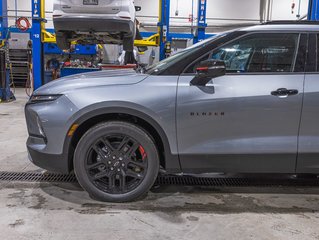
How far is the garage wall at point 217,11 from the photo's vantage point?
59.2 ft

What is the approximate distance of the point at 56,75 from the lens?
12469 millimetres

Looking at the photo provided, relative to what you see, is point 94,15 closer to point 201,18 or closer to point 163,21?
point 163,21

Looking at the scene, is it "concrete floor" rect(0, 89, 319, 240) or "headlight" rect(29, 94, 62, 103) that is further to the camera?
"headlight" rect(29, 94, 62, 103)

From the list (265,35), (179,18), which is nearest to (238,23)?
(179,18)

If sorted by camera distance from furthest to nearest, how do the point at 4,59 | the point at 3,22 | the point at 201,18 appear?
the point at 4,59 → the point at 3,22 → the point at 201,18

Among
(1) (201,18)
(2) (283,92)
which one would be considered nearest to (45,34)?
(1) (201,18)

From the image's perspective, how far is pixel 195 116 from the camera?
3.20 meters

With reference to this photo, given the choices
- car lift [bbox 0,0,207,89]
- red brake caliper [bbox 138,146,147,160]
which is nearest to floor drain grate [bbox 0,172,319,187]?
red brake caliper [bbox 138,146,147,160]

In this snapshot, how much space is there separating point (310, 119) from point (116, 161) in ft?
5.83

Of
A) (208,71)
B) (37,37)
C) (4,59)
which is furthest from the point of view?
(4,59)

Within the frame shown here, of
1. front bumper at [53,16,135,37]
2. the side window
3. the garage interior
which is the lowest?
the garage interior

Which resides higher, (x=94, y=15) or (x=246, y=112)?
(x=94, y=15)

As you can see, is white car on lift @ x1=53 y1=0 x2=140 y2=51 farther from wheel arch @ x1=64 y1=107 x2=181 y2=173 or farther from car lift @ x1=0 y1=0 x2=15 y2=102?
car lift @ x1=0 y1=0 x2=15 y2=102

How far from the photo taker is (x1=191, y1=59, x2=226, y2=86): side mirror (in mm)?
3127
